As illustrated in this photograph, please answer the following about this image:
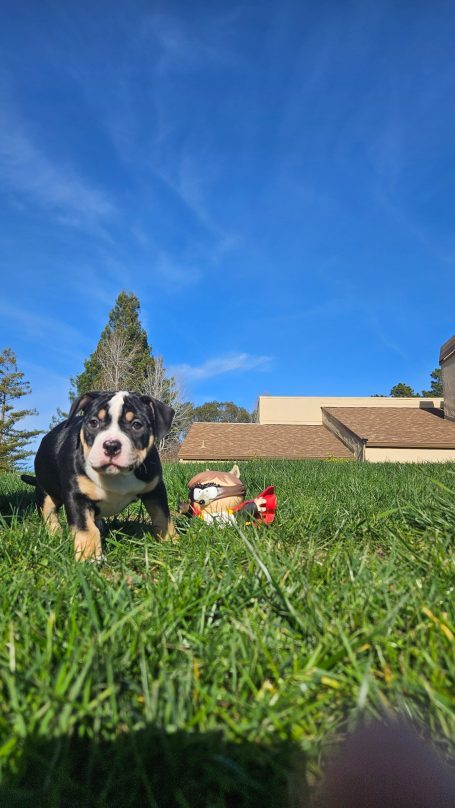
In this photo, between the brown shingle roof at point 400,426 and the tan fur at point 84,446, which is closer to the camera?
the tan fur at point 84,446

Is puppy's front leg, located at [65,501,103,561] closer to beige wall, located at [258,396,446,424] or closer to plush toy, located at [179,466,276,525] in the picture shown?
plush toy, located at [179,466,276,525]

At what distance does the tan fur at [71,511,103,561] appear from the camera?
303 centimetres

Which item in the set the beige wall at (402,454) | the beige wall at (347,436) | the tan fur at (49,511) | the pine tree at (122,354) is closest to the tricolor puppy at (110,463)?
the tan fur at (49,511)

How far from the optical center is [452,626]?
1.70 metres

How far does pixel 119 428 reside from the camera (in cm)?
346

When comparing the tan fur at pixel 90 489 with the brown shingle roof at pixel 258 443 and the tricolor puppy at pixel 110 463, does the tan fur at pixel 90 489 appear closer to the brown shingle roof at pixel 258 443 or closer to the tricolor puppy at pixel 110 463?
the tricolor puppy at pixel 110 463

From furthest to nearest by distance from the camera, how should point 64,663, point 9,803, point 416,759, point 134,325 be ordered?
point 134,325
point 64,663
point 416,759
point 9,803

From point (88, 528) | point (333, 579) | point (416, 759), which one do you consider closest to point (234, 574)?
point (333, 579)

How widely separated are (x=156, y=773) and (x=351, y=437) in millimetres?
34738

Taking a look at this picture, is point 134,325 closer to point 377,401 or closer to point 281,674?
point 377,401

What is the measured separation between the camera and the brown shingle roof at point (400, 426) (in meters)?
31.9

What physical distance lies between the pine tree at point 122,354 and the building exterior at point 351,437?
9.19 metres

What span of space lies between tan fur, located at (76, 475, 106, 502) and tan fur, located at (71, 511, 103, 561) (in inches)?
5.2

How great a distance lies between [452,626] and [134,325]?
5193cm
